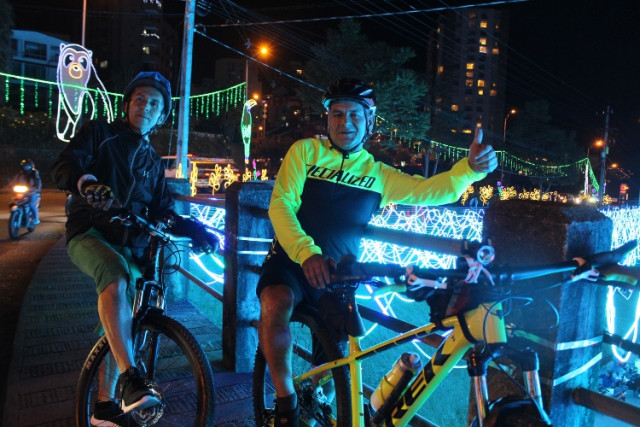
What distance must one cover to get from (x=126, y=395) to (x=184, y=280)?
3.93m

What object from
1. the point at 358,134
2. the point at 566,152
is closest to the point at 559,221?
the point at 358,134

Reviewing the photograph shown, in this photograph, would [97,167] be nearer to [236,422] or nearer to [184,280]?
[236,422]

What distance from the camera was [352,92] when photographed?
2.51 metres

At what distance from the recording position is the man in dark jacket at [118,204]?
237 centimetres

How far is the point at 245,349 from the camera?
3.84m

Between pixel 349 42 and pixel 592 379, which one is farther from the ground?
pixel 349 42

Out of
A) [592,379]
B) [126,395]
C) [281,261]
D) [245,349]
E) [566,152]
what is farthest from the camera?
[566,152]

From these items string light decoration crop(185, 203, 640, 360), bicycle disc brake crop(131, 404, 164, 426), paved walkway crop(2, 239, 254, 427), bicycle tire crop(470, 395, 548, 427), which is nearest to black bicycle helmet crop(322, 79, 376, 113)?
bicycle tire crop(470, 395, 548, 427)

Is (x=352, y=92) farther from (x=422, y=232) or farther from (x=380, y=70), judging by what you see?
(x=380, y=70)

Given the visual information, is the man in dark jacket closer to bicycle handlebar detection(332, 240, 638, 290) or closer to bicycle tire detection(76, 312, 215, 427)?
bicycle tire detection(76, 312, 215, 427)

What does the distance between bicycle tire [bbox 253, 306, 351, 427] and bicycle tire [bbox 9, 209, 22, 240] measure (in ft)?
34.6

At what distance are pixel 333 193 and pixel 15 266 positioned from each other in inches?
312

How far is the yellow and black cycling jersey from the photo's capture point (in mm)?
2475

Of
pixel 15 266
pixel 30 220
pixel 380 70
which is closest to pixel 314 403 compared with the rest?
pixel 15 266
